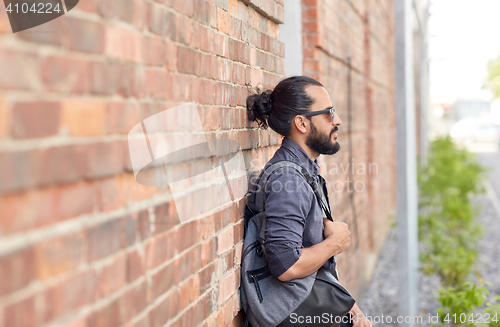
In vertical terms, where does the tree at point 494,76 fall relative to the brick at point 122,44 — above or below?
above

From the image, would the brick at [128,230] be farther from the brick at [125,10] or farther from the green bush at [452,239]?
the green bush at [452,239]

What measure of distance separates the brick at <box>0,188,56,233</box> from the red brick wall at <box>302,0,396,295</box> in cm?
267

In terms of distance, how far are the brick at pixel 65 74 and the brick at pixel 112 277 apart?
1.38 feet

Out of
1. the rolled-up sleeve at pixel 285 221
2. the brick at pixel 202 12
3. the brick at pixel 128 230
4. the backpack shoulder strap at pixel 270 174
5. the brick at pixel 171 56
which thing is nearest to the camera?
the brick at pixel 128 230

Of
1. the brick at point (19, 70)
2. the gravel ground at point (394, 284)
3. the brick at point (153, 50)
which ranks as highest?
the brick at point (153, 50)

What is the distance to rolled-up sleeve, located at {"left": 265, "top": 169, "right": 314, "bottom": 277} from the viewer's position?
6.12ft

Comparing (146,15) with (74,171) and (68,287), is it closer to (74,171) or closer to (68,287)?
(74,171)

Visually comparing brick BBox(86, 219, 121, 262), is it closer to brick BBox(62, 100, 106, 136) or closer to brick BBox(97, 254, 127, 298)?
brick BBox(97, 254, 127, 298)

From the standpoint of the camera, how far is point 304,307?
6.35 feet

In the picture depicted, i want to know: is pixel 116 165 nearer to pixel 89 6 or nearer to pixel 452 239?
pixel 89 6

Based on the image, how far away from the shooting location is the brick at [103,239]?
1.04 metres

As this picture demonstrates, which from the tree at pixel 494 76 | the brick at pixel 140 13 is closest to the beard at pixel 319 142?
the brick at pixel 140 13

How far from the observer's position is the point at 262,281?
2.03m

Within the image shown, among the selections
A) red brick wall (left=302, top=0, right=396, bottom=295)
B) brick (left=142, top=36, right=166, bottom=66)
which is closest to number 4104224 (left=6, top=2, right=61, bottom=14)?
brick (left=142, top=36, right=166, bottom=66)
